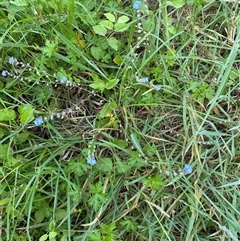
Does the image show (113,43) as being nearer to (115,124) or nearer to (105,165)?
(115,124)

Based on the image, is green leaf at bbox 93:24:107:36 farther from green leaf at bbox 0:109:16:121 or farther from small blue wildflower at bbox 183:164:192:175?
small blue wildflower at bbox 183:164:192:175

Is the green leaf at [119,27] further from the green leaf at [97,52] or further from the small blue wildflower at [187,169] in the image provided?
the small blue wildflower at [187,169]

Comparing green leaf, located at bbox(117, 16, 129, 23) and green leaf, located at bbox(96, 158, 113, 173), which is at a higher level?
green leaf, located at bbox(117, 16, 129, 23)

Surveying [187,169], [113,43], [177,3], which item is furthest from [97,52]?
[187,169]

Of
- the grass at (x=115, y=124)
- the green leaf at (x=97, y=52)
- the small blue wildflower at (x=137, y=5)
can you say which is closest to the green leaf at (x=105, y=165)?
the grass at (x=115, y=124)

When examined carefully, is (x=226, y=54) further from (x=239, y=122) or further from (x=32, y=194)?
(x=32, y=194)

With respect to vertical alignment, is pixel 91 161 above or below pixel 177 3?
below

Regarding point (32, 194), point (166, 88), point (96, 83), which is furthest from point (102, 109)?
point (32, 194)

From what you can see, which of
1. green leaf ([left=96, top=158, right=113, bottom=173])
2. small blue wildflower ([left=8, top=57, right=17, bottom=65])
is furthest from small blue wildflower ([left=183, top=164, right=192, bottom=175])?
small blue wildflower ([left=8, top=57, right=17, bottom=65])
